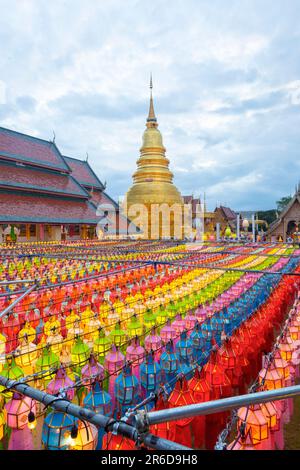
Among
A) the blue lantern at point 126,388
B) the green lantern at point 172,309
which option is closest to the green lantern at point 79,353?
the blue lantern at point 126,388

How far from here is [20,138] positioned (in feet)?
95.1

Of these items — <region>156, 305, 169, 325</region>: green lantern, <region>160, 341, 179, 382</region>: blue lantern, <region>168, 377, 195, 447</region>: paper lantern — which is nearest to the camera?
<region>168, 377, 195, 447</region>: paper lantern

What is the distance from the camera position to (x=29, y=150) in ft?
94.0

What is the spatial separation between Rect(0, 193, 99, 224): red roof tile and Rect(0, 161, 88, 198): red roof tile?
839 millimetres

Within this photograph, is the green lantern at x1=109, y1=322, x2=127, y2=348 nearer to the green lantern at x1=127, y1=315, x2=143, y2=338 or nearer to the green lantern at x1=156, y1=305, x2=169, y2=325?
the green lantern at x1=127, y1=315, x2=143, y2=338

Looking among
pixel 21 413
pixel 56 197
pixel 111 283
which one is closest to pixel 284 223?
pixel 56 197

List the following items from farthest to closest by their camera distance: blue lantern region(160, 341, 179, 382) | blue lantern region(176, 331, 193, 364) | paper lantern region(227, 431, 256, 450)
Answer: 1. blue lantern region(176, 331, 193, 364)
2. blue lantern region(160, 341, 179, 382)
3. paper lantern region(227, 431, 256, 450)

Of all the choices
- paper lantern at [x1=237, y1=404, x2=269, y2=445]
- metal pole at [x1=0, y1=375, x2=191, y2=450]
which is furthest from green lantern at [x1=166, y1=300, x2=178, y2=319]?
metal pole at [x1=0, y1=375, x2=191, y2=450]

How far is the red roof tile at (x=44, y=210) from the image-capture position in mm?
22859

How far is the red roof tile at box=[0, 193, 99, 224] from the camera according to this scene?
75.0 feet

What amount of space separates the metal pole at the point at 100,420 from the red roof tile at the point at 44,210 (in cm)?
2175
